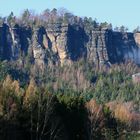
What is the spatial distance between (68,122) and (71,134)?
1.29m

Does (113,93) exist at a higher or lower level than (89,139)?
higher

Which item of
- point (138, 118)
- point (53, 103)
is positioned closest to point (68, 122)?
point (53, 103)

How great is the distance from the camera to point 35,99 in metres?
57.3

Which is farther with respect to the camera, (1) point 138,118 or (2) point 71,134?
(1) point 138,118

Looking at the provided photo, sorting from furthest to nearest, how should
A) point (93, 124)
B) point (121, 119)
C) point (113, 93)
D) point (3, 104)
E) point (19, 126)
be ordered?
1. point (113, 93)
2. point (121, 119)
3. point (93, 124)
4. point (19, 126)
5. point (3, 104)

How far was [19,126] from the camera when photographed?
2189 inches

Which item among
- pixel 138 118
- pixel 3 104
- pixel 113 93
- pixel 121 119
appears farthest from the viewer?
pixel 113 93

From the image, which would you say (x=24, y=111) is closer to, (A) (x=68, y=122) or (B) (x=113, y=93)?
(A) (x=68, y=122)

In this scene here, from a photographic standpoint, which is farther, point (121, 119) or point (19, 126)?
point (121, 119)

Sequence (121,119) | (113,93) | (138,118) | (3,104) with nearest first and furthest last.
Answer: (3,104)
(121,119)
(138,118)
(113,93)

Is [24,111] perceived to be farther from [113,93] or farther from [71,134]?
[113,93]

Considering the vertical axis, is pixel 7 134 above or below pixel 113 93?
below

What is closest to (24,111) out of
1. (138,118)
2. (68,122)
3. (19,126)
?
(19,126)

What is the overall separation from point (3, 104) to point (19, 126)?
4.25m
